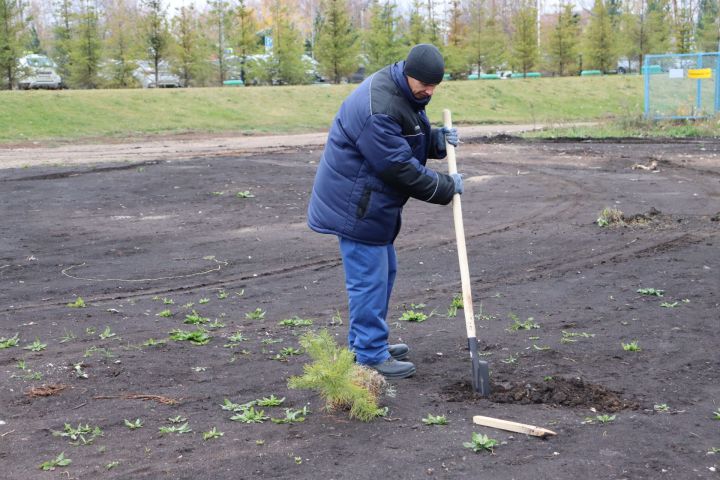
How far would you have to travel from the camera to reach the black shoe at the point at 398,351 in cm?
619

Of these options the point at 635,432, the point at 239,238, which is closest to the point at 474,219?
the point at 239,238

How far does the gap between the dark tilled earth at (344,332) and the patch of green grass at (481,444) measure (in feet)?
0.18

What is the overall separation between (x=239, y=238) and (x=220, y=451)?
22.0 ft

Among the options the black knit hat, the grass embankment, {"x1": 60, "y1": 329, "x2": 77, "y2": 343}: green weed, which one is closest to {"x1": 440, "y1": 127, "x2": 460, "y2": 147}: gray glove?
the black knit hat

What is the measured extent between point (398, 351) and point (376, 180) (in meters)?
1.32

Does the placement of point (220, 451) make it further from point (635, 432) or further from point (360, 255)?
point (635, 432)

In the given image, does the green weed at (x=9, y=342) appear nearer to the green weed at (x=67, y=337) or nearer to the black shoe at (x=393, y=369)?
the green weed at (x=67, y=337)

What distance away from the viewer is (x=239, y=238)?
11.3 m

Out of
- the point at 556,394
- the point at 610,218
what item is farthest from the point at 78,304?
the point at 610,218

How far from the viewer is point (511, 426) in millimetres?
4844

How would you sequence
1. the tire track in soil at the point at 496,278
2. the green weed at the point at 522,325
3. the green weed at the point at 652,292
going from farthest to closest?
the tire track in soil at the point at 496,278
the green weed at the point at 652,292
the green weed at the point at 522,325

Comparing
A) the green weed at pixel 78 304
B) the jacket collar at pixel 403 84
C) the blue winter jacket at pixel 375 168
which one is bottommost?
the green weed at pixel 78 304

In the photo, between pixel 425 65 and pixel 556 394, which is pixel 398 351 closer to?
pixel 556 394

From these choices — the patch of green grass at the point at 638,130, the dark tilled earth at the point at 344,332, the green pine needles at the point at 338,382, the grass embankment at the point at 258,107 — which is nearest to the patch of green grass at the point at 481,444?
the dark tilled earth at the point at 344,332
